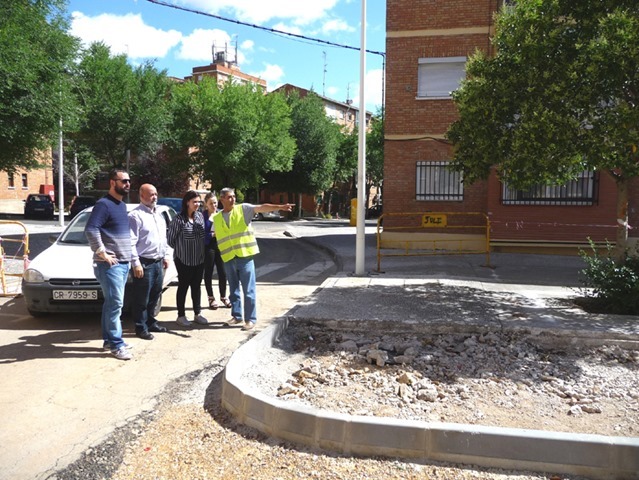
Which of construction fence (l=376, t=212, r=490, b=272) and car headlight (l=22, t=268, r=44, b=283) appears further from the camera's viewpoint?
construction fence (l=376, t=212, r=490, b=272)

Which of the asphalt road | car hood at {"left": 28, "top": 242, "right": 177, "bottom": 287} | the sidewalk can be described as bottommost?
the asphalt road

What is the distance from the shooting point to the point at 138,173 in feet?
137

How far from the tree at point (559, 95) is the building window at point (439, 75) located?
25.0ft

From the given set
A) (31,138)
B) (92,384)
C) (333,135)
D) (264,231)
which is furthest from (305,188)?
(92,384)

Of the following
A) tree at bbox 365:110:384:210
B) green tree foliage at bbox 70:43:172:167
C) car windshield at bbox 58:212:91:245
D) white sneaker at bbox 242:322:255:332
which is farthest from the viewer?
tree at bbox 365:110:384:210

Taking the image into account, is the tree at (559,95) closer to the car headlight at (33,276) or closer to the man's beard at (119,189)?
the man's beard at (119,189)

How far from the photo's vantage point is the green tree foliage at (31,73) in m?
15.1

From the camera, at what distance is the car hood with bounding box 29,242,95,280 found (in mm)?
6430

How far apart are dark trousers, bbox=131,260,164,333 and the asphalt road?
227 mm

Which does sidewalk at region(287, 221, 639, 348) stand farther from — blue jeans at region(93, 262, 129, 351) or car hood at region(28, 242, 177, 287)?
car hood at region(28, 242, 177, 287)

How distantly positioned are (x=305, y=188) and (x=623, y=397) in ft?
132

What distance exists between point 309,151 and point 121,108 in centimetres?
1492

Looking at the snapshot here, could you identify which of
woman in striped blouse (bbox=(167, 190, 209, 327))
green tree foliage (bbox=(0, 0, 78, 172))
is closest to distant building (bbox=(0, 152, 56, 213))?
green tree foliage (bbox=(0, 0, 78, 172))

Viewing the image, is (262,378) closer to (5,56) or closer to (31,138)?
(5,56)
